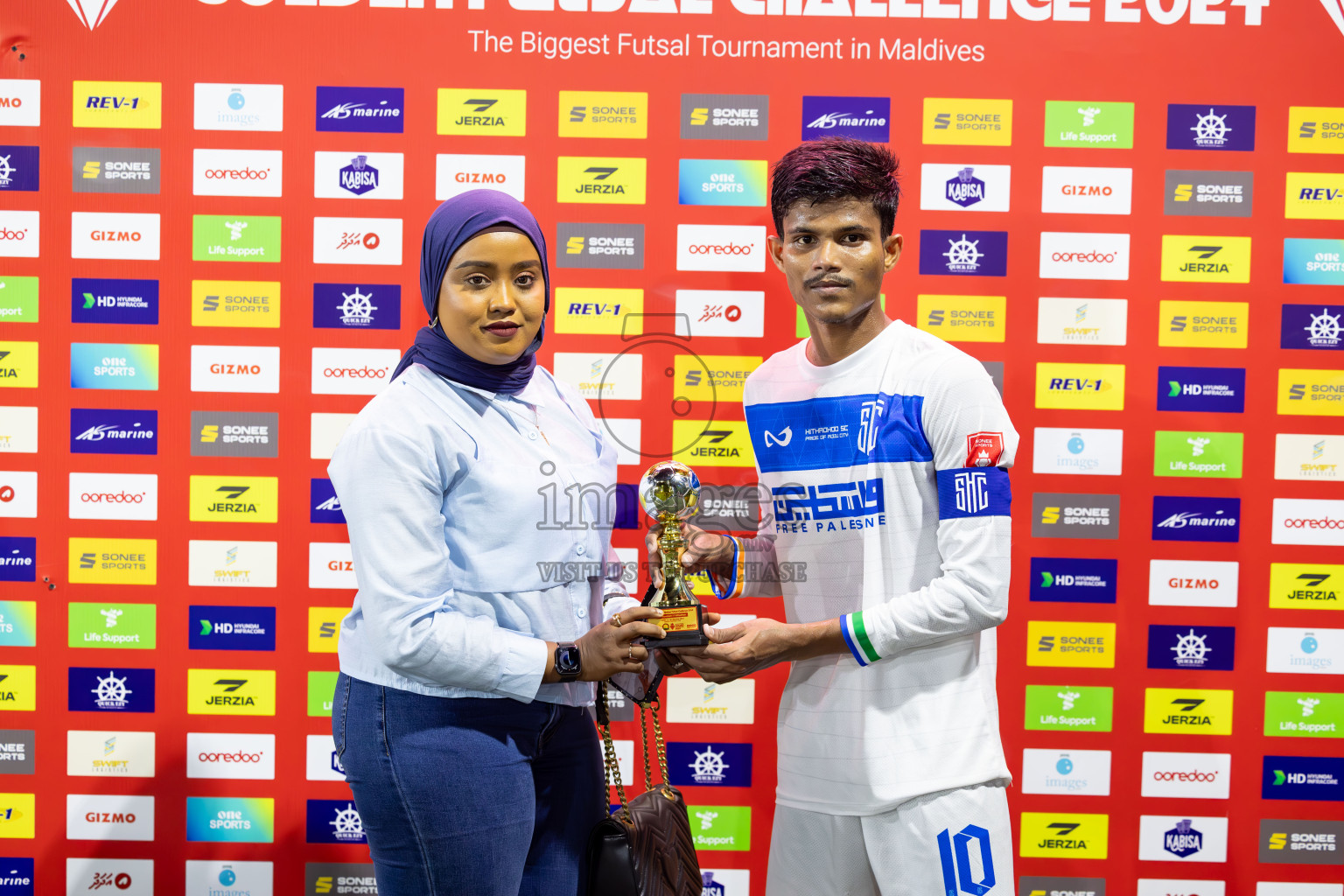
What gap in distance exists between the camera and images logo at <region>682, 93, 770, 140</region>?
268cm

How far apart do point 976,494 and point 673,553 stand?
2.18 ft

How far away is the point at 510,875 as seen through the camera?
5.47 ft

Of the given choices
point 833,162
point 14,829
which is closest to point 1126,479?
point 833,162

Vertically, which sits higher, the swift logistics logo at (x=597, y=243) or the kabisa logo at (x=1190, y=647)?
the swift logistics logo at (x=597, y=243)

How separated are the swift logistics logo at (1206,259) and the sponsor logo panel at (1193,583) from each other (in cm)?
91

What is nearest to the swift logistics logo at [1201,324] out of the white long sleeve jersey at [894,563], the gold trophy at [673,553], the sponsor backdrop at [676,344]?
the sponsor backdrop at [676,344]

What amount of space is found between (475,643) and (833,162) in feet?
4.17

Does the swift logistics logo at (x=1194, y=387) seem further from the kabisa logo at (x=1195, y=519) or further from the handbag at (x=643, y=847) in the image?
the handbag at (x=643, y=847)

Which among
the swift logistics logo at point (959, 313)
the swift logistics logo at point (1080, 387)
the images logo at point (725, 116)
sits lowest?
the swift logistics logo at point (1080, 387)

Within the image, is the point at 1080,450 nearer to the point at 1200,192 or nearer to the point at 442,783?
the point at 1200,192

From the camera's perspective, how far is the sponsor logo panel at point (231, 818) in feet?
9.21

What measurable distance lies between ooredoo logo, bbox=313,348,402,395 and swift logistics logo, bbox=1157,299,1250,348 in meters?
2.46

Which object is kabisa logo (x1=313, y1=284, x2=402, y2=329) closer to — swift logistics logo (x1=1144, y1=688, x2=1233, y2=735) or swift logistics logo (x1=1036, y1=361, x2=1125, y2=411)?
swift logistics logo (x1=1036, y1=361, x2=1125, y2=411)

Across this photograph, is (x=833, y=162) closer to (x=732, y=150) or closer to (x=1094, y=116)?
(x=732, y=150)
